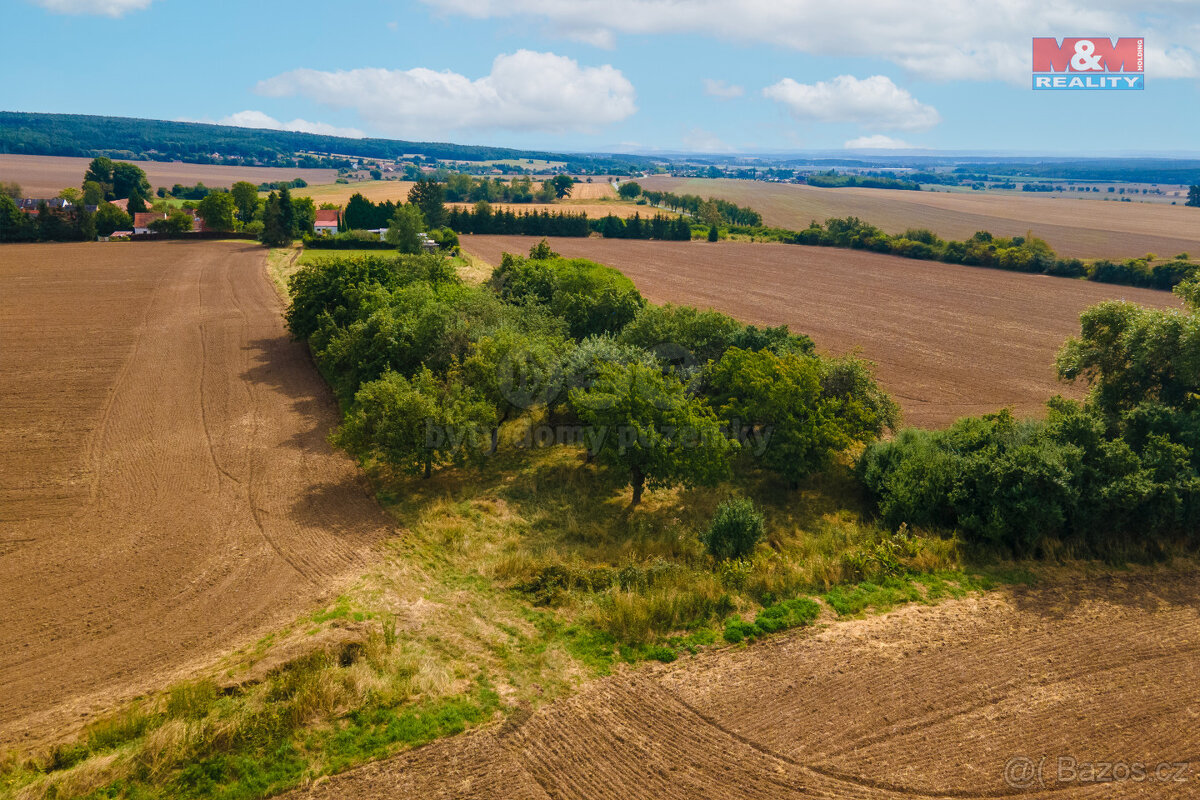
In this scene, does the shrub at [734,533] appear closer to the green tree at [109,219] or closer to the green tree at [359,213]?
the green tree at [359,213]

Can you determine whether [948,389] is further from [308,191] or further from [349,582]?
[308,191]

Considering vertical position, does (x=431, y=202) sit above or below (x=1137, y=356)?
above

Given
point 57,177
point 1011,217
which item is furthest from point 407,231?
point 57,177

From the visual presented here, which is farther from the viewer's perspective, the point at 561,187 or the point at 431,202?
the point at 561,187


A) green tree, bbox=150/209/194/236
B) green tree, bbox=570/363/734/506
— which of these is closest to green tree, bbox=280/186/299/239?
green tree, bbox=150/209/194/236

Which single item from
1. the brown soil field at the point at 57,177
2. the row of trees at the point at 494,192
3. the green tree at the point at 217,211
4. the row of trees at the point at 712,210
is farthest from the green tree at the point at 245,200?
the row of trees at the point at 712,210

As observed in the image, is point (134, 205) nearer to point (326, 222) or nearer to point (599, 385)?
point (326, 222)
